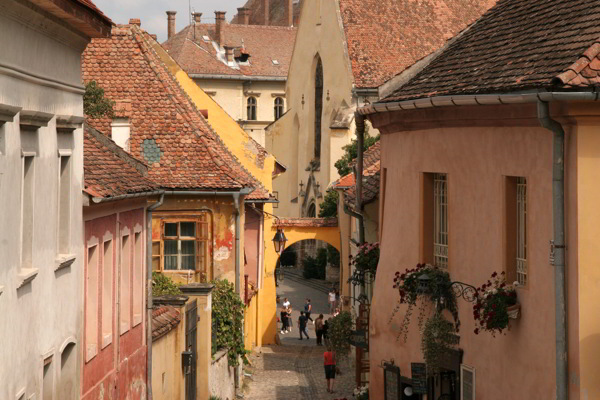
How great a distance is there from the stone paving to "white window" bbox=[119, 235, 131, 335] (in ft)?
31.7

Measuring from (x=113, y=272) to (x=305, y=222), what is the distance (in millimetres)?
27131

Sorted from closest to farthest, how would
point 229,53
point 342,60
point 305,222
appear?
point 305,222 < point 342,60 < point 229,53

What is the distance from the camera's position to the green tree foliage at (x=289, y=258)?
72.1 metres

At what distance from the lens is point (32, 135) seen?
42.2ft

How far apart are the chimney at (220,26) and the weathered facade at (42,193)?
80230 millimetres

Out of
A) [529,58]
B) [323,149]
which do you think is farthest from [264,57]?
[529,58]

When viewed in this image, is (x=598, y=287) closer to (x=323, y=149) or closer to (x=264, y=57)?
(x=323, y=149)

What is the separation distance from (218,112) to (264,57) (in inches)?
2413

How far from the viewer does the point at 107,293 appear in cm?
1748

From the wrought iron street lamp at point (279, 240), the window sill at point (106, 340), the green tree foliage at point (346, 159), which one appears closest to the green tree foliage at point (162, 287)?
the window sill at point (106, 340)

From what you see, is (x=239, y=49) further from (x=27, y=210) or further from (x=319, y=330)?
(x=27, y=210)

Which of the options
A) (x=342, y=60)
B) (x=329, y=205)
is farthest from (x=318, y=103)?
(x=329, y=205)

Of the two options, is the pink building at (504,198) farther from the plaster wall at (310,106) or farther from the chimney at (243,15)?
the chimney at (243,15)

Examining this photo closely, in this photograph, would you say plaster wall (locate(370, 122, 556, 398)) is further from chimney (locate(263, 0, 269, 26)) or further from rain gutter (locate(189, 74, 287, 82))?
chimney (locate(263, 0, 269, 26))
